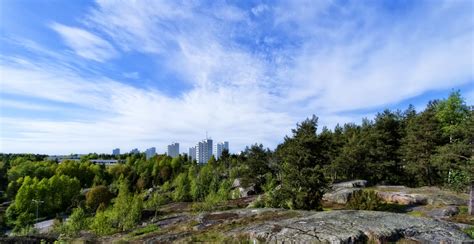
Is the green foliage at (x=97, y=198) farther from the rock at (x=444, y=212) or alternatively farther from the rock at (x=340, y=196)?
the rock at (x=444, y=212)

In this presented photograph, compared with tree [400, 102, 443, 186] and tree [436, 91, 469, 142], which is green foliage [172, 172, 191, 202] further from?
tree [436, 91, 469, 142]

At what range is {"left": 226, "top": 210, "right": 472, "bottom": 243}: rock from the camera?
10727mm

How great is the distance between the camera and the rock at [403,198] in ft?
93.0

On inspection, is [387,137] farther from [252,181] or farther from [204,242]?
[204,242]

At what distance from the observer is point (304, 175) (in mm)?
24781

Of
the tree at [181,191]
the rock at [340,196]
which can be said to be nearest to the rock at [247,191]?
the tree at [181,191]

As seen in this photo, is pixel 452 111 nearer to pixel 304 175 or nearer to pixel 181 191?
pixel 304 175

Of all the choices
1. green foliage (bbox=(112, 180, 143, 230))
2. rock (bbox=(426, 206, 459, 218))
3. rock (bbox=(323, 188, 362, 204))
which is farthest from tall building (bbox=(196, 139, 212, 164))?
rock (bbox=(426, 206, 459, 218))

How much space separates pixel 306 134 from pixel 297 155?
2.03m

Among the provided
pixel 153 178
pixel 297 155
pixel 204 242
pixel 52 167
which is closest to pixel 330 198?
pixel 297 155

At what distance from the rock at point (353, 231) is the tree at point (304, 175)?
10934 millimetres

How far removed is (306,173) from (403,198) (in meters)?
12.0

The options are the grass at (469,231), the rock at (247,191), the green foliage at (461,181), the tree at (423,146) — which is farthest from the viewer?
the rock at (247,191)

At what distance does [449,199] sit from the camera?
90.9 feet
